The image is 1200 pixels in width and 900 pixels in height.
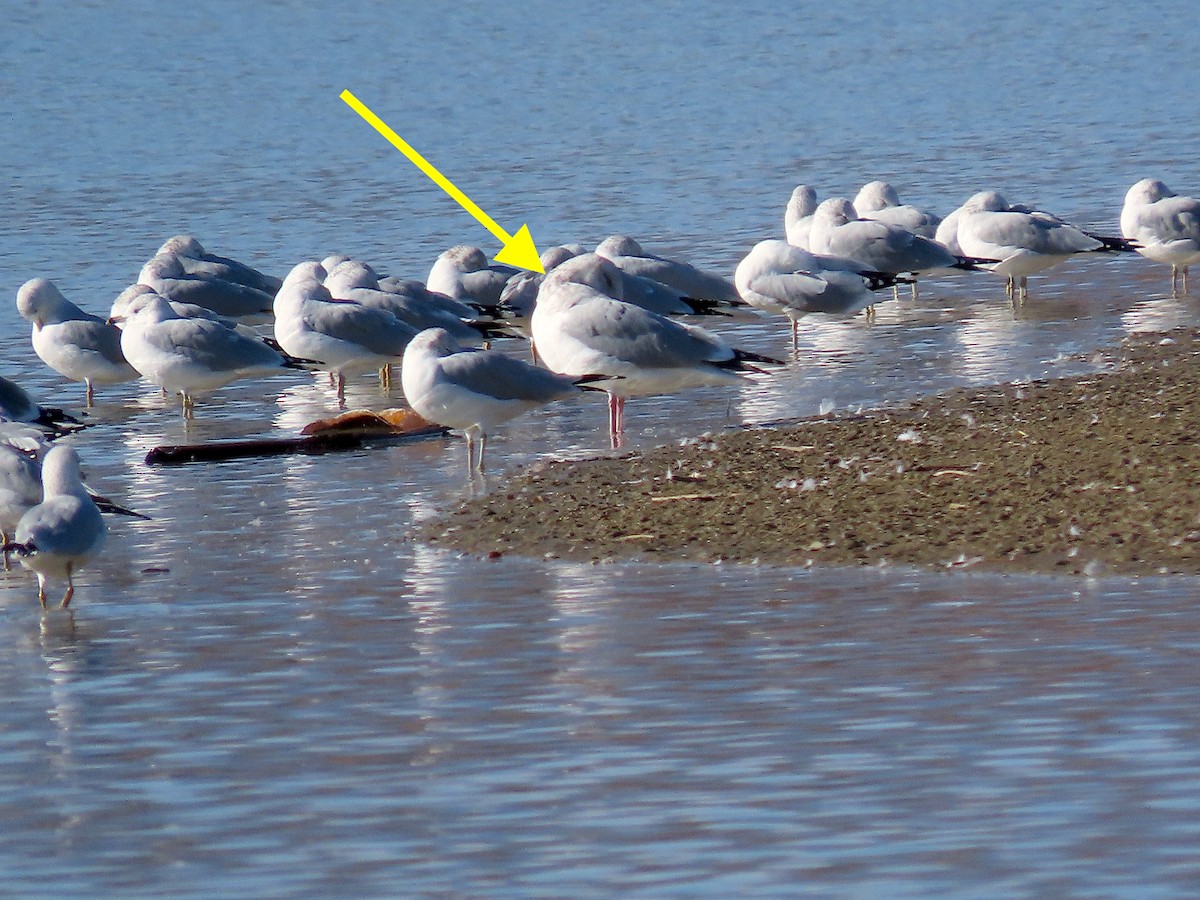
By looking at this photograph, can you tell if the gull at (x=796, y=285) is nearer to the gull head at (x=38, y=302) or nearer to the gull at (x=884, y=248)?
the gull at (x=884, y=248)

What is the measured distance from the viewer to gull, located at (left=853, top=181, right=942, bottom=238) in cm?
2081

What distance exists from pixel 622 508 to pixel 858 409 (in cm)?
335

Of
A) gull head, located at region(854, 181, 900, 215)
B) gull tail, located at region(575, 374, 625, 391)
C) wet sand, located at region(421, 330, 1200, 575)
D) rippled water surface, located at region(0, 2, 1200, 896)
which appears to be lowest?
rippled water surface, located at region(0, 2, 1200, 896)

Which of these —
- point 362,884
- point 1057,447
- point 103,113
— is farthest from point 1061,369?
point 103,113

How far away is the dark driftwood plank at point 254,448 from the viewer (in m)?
13.7

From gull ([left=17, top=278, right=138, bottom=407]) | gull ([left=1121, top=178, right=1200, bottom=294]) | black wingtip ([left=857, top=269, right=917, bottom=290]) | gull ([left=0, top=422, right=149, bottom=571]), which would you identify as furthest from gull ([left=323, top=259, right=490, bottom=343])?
gull ([left=0, top=422, right=149, bottom=571])

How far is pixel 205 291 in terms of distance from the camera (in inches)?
739

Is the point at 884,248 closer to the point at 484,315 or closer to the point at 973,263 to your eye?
the point at 973,263

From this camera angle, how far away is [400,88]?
4541 centimetres

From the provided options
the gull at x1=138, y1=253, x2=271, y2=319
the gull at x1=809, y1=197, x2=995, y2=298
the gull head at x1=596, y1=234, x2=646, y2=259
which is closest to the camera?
the gull head at x1=596, y1=234, x2=646, y2=259

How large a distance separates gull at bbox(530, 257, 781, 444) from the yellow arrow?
4.06 metres

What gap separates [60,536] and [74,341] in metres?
7.25

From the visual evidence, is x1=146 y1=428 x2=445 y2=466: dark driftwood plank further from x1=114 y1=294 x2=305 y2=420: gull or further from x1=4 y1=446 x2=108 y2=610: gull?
x1=4 y1=446 x2=108 y2=610: gull

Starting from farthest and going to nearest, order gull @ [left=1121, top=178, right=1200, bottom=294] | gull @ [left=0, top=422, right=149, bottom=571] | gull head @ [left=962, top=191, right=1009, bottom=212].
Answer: gull head @ [left=962, top=191, right=1009, bottom=212] → gull @ [left=1121, top=178, right=1200, bottom=294] → gull @ [left=0, top=422, right=149, bottom=571]
